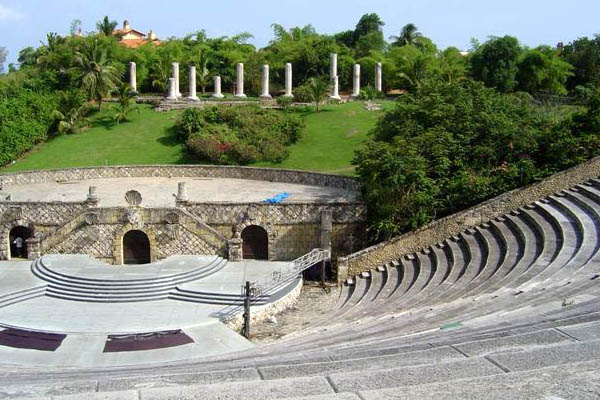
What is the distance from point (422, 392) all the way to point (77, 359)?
13373 mm

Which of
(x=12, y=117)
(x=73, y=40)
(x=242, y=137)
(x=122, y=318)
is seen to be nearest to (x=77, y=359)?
(x=122, y=318)

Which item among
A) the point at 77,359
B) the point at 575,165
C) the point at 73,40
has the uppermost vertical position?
the point at 73,40

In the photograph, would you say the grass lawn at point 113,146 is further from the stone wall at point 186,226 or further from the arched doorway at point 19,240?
the stone wall at point 186,226

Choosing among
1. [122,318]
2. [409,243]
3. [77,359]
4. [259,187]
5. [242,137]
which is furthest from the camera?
[242,137]

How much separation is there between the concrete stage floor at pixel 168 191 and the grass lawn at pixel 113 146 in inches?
188

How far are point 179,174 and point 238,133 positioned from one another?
6724 mm

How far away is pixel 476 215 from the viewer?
26.5m

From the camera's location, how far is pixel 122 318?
68.0 ft

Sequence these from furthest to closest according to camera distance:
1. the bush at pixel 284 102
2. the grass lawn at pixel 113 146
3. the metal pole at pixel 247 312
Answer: the bush at pixel 284 102 → the grass lawn at pixel 113 146 → the metal pole at pixel 247 312

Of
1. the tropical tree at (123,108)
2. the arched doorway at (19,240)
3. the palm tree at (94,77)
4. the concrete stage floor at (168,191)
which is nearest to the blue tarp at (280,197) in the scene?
the concrete stage floor at (168,191)

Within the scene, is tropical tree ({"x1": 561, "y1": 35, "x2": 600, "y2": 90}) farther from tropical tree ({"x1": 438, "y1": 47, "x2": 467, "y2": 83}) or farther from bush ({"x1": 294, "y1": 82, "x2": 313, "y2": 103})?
bush ({"x1": 294, "y1": 82, "x2": 313, "y2": 103})

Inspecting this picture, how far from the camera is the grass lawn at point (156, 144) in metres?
42.2

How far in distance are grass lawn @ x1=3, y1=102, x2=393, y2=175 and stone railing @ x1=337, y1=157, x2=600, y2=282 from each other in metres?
12.7

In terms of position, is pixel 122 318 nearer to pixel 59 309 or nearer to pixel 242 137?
pixel 59 309
